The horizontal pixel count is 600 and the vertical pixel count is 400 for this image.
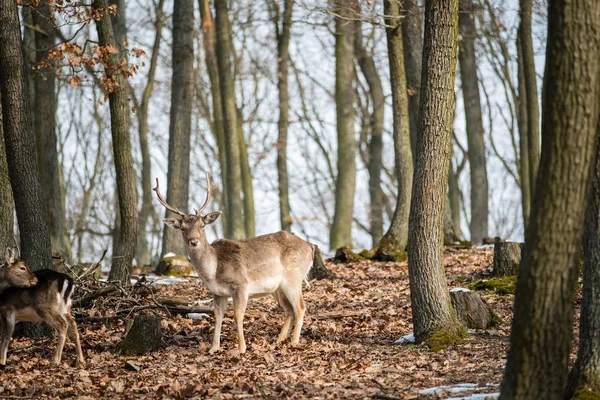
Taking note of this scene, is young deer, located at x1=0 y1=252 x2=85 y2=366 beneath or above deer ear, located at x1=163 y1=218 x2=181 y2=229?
beneath

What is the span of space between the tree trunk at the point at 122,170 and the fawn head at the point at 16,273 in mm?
3113

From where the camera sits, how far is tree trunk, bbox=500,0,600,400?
Answer: 5.52 metres

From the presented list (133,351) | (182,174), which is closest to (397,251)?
(182,174)

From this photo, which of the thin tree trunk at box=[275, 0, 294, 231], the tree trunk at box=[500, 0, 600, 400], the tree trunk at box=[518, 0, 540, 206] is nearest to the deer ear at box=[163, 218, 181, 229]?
the tree trunk at box=[500, 0, 600, 400]

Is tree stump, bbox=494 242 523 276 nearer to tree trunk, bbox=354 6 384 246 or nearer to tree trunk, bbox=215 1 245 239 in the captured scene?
tree trunk, bbox=215 1 245 239

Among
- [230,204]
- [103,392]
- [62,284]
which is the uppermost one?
[230,204]

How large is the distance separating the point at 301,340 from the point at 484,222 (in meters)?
17.6

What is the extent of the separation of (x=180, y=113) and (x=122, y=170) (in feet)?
22.2

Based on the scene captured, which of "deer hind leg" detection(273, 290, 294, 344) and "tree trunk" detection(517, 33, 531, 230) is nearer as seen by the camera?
"deer hind leg" detection(273, 290, 294, 344)

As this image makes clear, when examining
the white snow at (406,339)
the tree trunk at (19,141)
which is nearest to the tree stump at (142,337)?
the tree trunk at (19,141)

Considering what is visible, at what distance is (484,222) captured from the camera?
27.2 m

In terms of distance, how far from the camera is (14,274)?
10.2 metres

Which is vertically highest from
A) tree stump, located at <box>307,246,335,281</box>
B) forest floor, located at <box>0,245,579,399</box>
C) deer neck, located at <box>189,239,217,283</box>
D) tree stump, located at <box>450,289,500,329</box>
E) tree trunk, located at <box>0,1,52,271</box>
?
Result: tree trunk, located at <box>0,1,52,271</box>

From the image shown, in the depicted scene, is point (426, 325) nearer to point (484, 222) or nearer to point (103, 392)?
point (103, 392)
